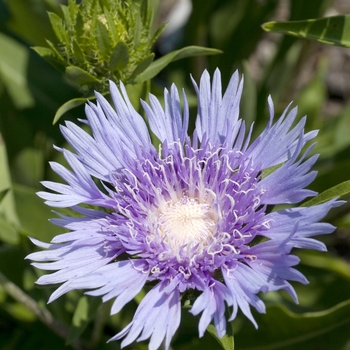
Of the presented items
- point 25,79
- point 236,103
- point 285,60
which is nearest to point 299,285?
point 285,60

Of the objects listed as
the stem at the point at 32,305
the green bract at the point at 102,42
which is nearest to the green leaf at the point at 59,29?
the green bract at the point at 102,42

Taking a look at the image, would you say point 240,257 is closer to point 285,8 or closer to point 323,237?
point 323,237

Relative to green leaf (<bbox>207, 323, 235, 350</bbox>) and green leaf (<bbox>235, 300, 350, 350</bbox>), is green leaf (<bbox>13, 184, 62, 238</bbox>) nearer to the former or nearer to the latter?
green leaf (<bbox>235, 300, 350, 350</bbox>)

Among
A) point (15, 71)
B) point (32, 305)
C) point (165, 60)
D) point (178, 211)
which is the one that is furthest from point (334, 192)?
point (15, 71)

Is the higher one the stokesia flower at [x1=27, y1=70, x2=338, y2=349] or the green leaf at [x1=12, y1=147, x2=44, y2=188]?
the stokesia flower at [x1=27, y1=70, x2=338, y2=349]

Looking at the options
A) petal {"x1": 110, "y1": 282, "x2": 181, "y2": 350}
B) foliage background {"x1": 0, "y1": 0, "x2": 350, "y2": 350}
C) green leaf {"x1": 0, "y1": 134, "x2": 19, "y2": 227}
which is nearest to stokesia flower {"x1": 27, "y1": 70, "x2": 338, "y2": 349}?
petal {"x1": 110, "y1": 282, "x2": 181, "y2": 350}

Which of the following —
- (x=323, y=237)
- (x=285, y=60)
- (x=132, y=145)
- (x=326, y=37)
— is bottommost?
(x=323, y=237)

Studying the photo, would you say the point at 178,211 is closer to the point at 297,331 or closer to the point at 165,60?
the point at 165,60

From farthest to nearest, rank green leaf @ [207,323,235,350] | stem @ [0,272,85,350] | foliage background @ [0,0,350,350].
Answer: foliage background @ [0,0,350,350] → stem @ [0,272,85,350] → green leaf @ [207,323,235,350]
